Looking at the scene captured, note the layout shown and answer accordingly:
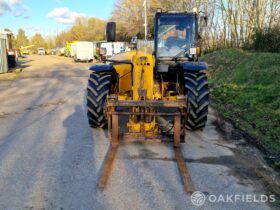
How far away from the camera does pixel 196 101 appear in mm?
7227

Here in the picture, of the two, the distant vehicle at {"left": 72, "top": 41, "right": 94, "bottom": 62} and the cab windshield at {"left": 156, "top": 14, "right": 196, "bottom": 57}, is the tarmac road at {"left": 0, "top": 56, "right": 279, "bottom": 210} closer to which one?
the cab windshield at {"left": 156, "top": 14, "right": 196, "bottom": 57}

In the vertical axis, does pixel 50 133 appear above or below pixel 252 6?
below

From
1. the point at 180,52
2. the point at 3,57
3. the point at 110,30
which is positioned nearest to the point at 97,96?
the point at 110,30

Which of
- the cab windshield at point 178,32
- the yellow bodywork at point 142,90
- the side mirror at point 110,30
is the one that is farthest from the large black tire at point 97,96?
the cab windshield at point 178,32

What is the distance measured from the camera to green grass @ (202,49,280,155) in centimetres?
753

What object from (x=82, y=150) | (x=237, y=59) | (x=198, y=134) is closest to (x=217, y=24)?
(x=237, y=59)

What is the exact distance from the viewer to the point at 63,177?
16.6 feet

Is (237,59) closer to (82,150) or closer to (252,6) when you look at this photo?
(252,6)

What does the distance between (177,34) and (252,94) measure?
11.1 ft

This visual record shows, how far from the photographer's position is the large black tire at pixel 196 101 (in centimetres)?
723

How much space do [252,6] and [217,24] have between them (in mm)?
5369

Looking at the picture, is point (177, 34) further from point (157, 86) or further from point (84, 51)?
point (84, 51)

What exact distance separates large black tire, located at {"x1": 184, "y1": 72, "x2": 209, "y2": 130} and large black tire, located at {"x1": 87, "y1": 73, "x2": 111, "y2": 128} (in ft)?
5.50

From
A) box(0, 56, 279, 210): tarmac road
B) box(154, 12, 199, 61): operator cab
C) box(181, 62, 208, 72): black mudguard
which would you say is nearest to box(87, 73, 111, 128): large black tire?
box(0, 56, 279, 210): tarmac road
